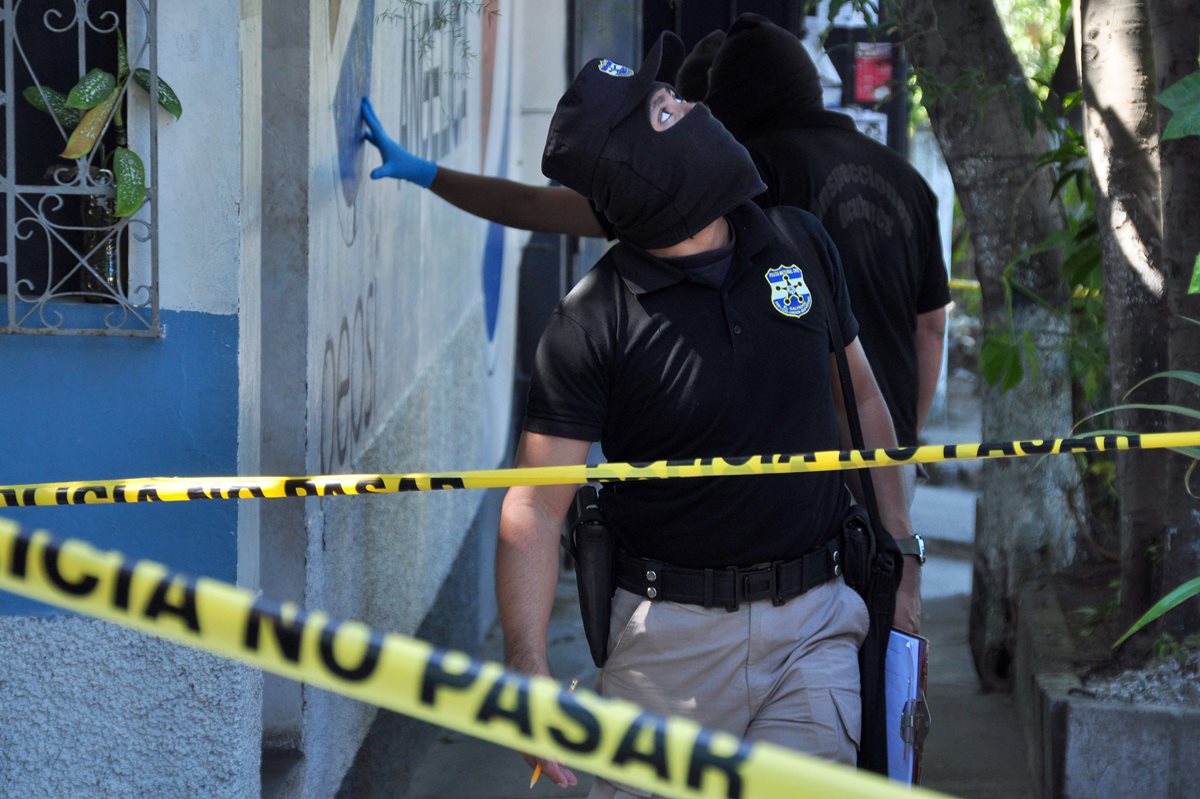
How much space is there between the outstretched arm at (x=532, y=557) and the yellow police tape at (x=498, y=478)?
0.06m

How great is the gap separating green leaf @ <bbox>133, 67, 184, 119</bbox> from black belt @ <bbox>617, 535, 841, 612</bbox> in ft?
3.74

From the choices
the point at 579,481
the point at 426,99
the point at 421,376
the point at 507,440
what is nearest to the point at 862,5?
the point at 426,99

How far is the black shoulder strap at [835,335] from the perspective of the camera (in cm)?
302

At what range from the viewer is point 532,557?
288cm

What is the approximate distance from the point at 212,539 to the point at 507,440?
4384 millimetres

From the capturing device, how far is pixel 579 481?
2705 millimetres

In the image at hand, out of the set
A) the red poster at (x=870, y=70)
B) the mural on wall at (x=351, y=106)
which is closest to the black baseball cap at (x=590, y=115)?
the mural on wall at (x=351, y=106)

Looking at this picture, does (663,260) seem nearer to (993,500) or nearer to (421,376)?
(421,376)

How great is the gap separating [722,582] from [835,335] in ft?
1.68

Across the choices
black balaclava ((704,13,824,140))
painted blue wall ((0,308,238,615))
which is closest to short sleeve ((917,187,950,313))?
black balaclava ((704,13,824,140))

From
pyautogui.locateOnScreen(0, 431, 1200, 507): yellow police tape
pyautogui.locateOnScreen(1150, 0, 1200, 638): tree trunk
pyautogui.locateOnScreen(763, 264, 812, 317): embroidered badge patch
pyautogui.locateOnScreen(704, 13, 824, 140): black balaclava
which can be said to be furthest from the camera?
pyautogui.locateOnScreen(704, 13, 824, 140): black balaclava

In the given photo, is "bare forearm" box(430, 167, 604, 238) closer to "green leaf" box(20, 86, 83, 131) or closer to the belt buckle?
"green leaf" box(20, 86, 83, 131)

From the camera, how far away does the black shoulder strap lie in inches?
119

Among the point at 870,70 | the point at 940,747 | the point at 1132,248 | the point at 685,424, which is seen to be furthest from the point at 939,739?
the point at 870,70
